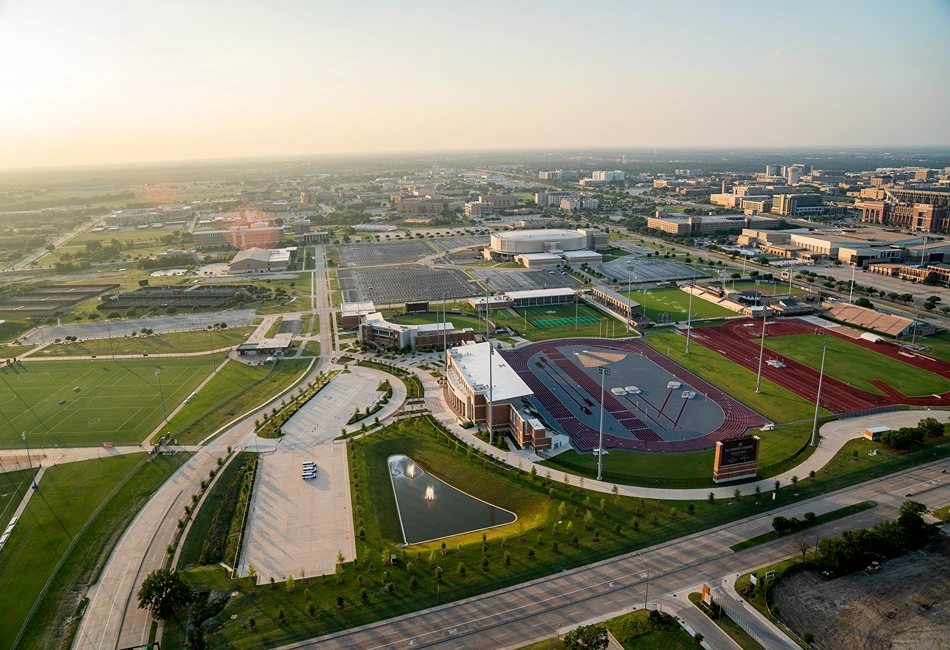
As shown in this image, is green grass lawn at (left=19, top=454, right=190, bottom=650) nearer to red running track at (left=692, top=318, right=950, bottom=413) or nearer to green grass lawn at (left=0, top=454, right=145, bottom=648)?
green grass lawn at (left=0, top=454, right=145, bottom=648)

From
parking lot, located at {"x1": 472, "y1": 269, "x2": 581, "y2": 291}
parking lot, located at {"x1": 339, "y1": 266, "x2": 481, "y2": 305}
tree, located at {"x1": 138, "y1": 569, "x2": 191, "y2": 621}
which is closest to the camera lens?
tree, located at {"x1": 138, "y1": 569, "x2": 191, "y2": 621}

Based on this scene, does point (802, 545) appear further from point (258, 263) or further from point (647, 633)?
point (258, 263)

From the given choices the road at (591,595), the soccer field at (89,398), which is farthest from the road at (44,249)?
the road at (591,595)

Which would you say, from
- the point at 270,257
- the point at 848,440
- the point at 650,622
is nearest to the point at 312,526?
the point at 650,622

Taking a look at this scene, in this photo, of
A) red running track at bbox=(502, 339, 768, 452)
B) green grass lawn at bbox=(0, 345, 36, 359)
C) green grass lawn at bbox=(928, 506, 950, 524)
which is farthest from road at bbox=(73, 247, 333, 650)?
green grass lawn at bbox=(928, 506, 950, 524)

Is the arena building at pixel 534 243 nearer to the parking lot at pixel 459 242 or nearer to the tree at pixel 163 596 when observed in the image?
the parking lot at pixel 459 242

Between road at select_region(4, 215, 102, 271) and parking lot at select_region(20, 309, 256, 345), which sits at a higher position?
road at select_region(4, 215, 102, 271)
